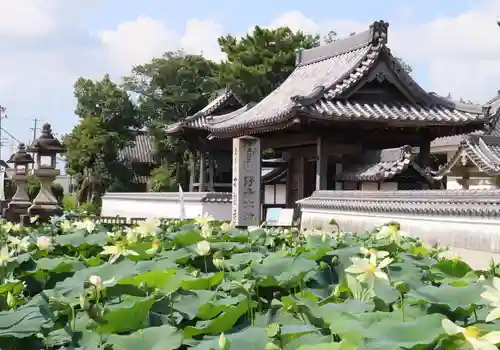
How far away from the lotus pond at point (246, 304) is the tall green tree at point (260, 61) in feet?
77.4

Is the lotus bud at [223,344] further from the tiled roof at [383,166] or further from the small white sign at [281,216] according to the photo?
the tiled roof at [383,166]

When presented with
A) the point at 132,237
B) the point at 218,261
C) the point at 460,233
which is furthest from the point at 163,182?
the point at 218,261

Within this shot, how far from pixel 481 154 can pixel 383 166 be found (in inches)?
177

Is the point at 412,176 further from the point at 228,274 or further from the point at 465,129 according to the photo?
the point at 228,274

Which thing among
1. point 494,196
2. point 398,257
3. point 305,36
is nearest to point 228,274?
point 398,257

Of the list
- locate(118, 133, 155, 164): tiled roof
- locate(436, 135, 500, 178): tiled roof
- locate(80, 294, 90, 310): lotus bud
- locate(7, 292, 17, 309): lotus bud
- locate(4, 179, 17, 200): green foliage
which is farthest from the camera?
locate(118, 133, 155, 164): tiled roof

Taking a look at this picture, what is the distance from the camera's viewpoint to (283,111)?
13820mm

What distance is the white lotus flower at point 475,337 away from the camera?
1.14 m

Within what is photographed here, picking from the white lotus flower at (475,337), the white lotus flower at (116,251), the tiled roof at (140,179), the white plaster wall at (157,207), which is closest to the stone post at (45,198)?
the white plaster wall at (157,207)

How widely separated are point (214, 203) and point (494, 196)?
1065cm

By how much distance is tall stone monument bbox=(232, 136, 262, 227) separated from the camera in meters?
12.2

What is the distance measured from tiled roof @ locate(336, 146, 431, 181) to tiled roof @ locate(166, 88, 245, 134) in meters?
5.72

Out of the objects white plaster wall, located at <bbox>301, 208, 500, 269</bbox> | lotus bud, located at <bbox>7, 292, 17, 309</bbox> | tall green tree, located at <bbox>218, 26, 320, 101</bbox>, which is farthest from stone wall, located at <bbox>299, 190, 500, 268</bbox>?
tall green tree, located at <bbox>218, 26, 320, 101</bbox>

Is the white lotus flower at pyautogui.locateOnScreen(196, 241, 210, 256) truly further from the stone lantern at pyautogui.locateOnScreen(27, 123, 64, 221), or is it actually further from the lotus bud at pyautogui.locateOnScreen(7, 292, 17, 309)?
the stone lantern at pyautogui.locateOnScreen(27, 123, 64, 221)
